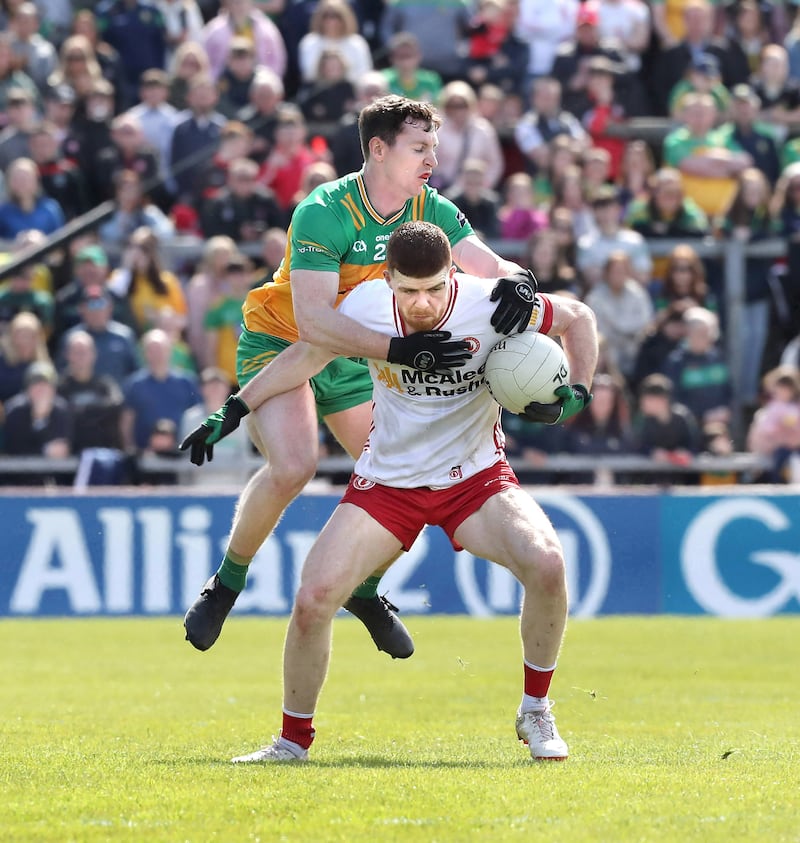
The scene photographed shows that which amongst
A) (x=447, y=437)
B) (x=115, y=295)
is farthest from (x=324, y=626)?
(x=115, y=295)

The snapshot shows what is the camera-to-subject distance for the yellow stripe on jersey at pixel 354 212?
7.89m

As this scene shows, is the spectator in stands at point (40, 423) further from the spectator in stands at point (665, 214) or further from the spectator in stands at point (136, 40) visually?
the spectator in stands at point (665, 214)

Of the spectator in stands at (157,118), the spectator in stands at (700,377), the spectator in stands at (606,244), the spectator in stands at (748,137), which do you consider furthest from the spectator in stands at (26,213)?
the spectator in stands at (748,137)

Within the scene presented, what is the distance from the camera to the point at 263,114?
18188 mm

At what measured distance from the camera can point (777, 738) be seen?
8.03m

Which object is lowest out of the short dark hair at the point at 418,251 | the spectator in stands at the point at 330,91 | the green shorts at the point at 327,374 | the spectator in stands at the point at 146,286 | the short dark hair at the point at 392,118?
the spectator in stands at the point at 146,286

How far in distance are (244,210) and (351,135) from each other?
4.47ft

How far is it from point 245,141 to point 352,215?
9.82m

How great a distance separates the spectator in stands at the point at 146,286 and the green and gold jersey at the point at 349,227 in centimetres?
830

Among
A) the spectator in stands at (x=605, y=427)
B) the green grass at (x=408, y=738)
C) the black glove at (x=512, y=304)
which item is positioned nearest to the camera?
the green grass at (x=408, y=738)

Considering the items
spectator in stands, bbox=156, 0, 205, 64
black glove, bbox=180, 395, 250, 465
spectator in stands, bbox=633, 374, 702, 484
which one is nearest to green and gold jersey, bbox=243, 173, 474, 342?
black glove, bbox=180, 395, 250, 465

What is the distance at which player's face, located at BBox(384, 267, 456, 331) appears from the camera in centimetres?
702

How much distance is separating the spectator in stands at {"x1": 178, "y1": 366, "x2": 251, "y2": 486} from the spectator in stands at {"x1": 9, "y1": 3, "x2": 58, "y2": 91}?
470cm

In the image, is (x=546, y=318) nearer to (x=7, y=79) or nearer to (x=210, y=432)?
(x=210, y=432)
